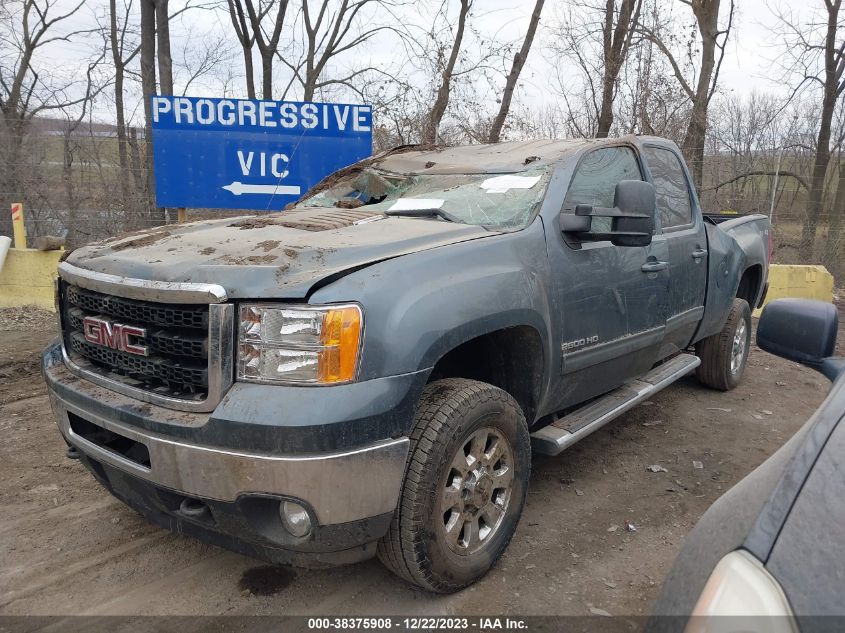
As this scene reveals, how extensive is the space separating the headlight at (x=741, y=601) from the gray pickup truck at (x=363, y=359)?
1.18 meters

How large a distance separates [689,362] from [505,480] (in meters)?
2.37

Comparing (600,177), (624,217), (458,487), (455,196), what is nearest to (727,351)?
(600,177)

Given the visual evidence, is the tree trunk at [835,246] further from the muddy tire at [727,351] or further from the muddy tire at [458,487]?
the muddy tire at [458,487]

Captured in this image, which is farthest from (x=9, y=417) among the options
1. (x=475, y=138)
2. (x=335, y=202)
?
(x=475, y=138)

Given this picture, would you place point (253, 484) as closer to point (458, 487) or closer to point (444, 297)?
point (458, 487)

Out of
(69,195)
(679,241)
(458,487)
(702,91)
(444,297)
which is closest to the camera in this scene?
(444,297)

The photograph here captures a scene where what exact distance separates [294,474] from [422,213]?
1630mm

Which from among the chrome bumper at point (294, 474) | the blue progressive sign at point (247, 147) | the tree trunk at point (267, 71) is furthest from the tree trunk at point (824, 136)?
the tree trunk at point (267, 71)

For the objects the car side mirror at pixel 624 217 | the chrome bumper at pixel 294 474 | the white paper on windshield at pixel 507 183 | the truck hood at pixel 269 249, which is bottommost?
the chrome bumper at pixel 294 474

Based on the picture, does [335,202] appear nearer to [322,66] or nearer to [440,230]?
[440,230]

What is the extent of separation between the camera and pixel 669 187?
435cm

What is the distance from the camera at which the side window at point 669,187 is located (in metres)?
4.16

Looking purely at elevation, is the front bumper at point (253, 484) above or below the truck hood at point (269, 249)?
below

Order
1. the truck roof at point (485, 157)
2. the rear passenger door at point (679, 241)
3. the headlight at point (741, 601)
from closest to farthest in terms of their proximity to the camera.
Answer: the headlight at point (741, 601) → the truck roof at point (485, 157) → the rear passenger door at point (679, 241)
